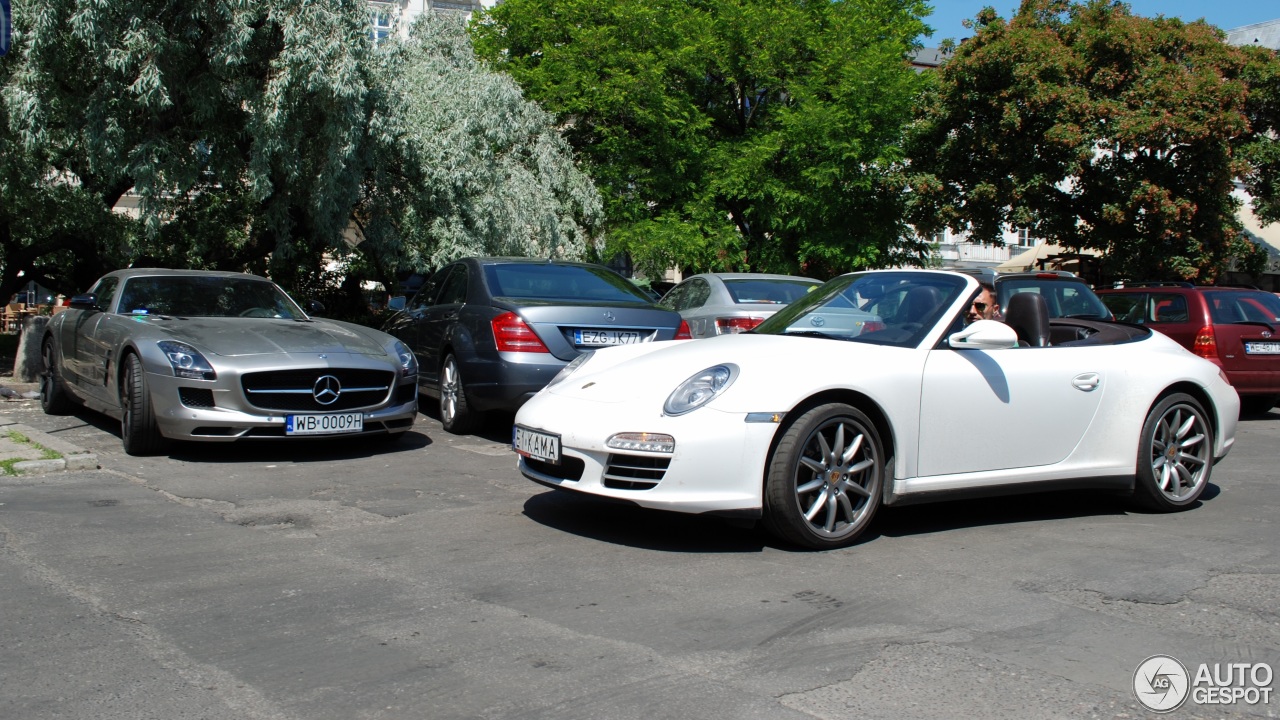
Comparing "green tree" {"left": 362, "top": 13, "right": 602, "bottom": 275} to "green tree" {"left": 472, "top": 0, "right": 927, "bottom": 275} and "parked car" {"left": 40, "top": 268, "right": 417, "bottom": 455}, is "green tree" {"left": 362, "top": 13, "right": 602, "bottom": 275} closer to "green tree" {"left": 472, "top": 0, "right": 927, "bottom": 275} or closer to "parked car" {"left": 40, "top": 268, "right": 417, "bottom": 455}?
"green tree" {"left": 472, "top": 0, "right": 927, "bottom": 275}

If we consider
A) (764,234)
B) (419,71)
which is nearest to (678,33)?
(764,234)

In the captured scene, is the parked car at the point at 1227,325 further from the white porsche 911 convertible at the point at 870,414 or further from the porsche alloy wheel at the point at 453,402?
the porsche alloy wheel at the point at 453,402

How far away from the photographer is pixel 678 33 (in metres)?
27.5

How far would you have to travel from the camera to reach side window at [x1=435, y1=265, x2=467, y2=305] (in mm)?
10023

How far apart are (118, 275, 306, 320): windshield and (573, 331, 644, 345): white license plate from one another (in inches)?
98.9

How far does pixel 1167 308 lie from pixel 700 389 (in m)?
9.93

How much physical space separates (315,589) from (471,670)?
4.09ft

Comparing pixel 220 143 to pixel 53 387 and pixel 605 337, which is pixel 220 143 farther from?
pixel 605 337

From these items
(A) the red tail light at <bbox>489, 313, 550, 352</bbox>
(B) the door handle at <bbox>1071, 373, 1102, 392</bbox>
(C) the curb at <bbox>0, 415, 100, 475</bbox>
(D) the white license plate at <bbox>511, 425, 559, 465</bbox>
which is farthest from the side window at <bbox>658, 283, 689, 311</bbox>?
(D) the white license plate at <bbox>511, 425, 559, 465</bbox>

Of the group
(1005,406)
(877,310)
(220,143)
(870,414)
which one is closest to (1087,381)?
(1005,406)

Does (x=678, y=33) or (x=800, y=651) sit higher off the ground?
(x=678, y=33)

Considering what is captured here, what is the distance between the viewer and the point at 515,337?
29.6 feet

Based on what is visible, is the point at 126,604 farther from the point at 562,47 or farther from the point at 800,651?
the point at 562,47

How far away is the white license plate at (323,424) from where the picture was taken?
8008mm
